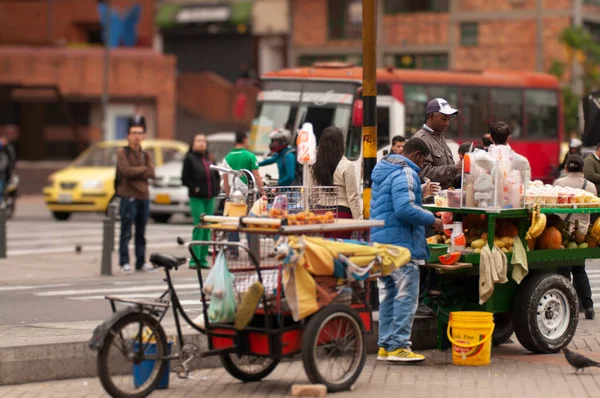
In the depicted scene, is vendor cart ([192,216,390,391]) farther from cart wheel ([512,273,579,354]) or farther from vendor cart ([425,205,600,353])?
cart wheel ([512,273,579,354])

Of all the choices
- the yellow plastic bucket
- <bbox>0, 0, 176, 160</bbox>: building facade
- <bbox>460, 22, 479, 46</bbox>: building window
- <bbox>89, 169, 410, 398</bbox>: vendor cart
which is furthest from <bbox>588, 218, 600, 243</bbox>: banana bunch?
<bbox>460, 22, 479, 46</bbox>: building window

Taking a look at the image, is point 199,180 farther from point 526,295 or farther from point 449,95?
point 449,95

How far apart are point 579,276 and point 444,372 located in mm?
3771

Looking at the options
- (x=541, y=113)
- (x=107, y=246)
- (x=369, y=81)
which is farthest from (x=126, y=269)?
(x=541, y=113)

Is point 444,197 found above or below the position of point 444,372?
above

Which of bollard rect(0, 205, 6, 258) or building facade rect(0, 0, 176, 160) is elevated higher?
building facade rect(0, 0, 176, 160)

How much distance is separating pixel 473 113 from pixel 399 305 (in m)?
18.1

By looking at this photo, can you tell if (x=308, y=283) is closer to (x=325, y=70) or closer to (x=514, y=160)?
(x=514, y=160)

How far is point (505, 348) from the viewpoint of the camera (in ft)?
37.7

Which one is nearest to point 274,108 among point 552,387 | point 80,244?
point 80,244

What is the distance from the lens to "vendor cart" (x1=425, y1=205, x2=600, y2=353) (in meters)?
10.9

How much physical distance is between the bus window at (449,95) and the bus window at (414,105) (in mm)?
349

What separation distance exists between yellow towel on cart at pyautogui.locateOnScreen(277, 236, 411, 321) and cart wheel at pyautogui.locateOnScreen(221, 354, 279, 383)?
85 centimetres

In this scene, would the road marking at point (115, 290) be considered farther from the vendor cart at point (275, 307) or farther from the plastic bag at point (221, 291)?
the plastic bag at point (221, 291)
